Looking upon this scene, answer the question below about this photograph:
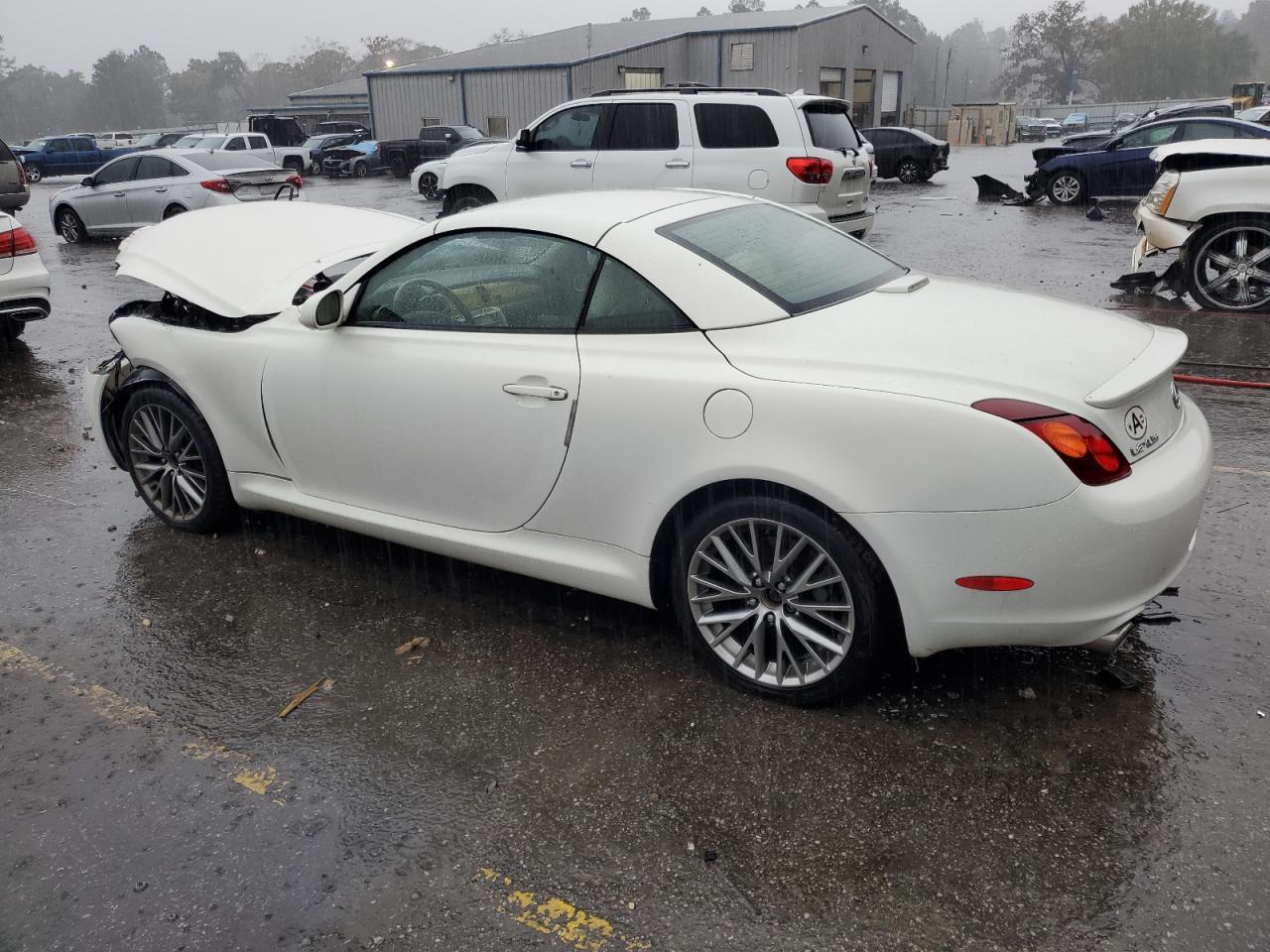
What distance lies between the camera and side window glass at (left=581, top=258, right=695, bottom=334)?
11.3 feet

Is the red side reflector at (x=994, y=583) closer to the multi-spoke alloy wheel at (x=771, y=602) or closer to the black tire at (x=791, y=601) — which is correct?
the black tire at (x=791, y=601)

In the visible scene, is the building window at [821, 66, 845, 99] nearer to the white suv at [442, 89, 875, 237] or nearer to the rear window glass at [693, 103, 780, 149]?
the white suv at [442, 89, 875, 237]

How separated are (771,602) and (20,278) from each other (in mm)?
8195

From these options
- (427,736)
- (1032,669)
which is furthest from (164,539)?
(1032,669)

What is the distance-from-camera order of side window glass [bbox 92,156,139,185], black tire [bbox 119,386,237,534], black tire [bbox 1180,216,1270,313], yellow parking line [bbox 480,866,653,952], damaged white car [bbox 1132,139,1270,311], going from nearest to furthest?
yellow parking line [bbox 480,866,653,952], black tire [bbox 119,386,237,534], damaged white car [bbox 1132,139,1270,311], black tire [bbox 1180,216,1270,313], side window glass [bbox 92,156,139,185]

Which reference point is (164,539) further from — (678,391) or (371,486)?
(678,391)

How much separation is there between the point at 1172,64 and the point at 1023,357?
4774 inches

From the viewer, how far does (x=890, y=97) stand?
47.8 m

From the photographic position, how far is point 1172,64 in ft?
341

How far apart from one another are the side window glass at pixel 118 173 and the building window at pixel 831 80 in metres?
31.1

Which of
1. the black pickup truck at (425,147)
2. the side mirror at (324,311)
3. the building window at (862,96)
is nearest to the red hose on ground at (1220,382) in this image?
the side mirror at (324,311)

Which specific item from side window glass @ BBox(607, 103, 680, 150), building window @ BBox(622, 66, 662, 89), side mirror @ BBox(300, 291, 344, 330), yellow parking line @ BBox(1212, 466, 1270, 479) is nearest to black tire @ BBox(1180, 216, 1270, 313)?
yellow parking line @ BBox(1212, 466, 1270, 479)

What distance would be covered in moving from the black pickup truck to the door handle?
30257 mm

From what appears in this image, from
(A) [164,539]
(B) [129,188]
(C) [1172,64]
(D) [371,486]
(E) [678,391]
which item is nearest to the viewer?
(E) [678,391]
